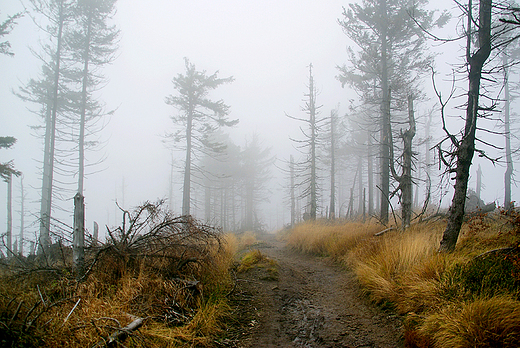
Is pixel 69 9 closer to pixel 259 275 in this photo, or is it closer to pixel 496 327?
pixel 259 275

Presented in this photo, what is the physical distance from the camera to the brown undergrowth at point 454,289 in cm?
232

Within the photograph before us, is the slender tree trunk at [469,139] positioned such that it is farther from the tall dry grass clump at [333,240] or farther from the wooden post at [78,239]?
the wooden post at [78,239]

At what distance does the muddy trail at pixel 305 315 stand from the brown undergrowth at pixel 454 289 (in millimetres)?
330

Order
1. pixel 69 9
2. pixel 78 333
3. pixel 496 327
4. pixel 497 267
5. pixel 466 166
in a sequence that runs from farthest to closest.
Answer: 1. pixel 69 9
2. pixel 466 166
3. pixel 497 267
4. pixel 78 333
5. pixel 496 327

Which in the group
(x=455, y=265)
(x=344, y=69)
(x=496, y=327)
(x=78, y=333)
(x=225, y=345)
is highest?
(x=344, y=69)

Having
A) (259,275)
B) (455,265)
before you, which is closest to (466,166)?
(455,265)

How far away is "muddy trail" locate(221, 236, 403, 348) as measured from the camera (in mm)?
3229

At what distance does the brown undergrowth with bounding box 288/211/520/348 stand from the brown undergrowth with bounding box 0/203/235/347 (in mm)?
2616

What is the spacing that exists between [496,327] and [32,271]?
232 inches

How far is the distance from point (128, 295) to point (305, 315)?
276 cm

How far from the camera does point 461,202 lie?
429 cm

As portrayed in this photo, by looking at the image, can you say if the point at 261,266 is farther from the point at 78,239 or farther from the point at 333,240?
the point at 78,239

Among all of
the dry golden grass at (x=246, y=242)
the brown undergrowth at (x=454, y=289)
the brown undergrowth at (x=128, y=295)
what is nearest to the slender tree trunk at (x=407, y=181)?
the brown undergrowth at (x=454, y=289)

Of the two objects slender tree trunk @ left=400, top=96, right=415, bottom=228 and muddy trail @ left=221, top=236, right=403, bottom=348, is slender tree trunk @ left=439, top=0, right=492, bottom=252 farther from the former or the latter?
slender tree trunk @ left=400, top=96, right=415, bottom=228
